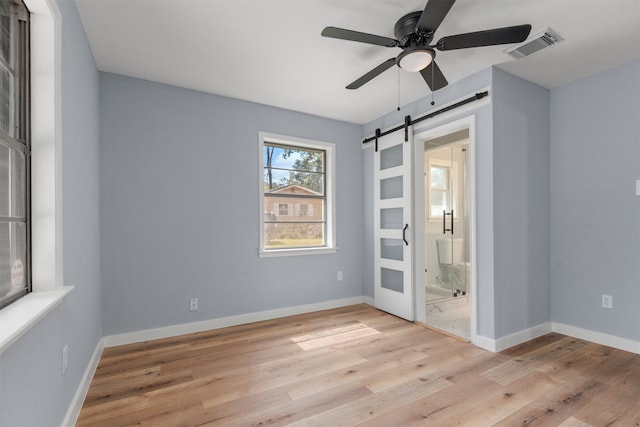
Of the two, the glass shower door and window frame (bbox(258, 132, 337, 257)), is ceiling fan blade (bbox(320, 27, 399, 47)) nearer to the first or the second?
window frame (bbox(258, 132, 337, 257))

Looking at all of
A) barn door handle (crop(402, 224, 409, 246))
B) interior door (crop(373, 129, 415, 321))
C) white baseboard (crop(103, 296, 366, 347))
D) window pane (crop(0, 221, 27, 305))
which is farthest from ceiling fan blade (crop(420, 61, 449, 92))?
white baseboard (crop(103, 296, 366, 347))

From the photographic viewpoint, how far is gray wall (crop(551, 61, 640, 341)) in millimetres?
2717

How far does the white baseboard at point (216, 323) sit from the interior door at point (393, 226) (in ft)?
2.06

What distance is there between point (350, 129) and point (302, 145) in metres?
0.81

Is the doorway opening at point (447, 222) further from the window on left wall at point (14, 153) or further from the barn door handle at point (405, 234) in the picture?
the window on left wall at point (14, 153)

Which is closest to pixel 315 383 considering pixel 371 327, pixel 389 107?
pixel 371 327

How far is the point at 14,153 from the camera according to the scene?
1.39m

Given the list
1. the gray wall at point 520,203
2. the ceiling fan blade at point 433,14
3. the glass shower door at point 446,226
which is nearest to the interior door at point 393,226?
the gray wall at point 520,203

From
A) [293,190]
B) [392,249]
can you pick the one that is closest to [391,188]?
[392,249]

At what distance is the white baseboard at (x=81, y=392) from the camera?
1.72 m

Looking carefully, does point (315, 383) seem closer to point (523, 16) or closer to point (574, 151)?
point (523, 16)

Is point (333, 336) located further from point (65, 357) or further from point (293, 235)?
point (65, 357)

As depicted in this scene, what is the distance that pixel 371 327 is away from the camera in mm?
3416

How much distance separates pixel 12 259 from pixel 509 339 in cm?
360
